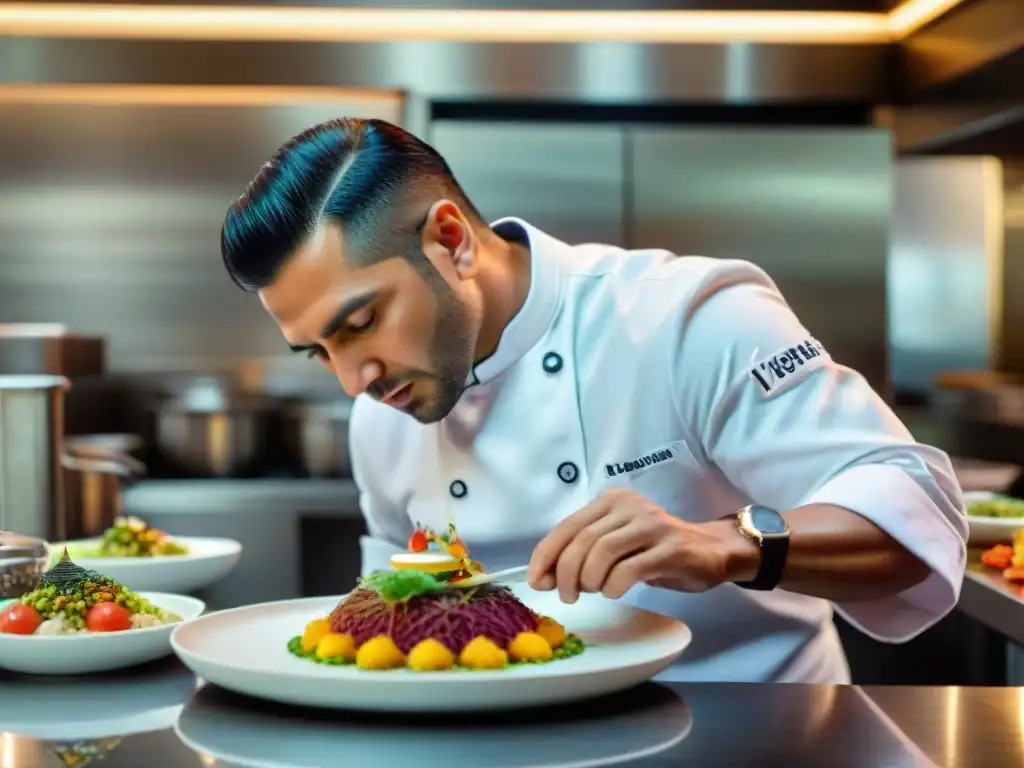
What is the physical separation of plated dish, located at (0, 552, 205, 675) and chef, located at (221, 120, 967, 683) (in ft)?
1.25

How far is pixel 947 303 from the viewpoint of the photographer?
14.5ft

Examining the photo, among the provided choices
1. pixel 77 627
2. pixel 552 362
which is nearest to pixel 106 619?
pixel 77 627

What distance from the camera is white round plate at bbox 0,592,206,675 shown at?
127 cm

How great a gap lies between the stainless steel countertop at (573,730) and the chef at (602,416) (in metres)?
0.16

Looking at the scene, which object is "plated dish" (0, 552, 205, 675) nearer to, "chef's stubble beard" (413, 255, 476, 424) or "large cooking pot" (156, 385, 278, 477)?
"chef's stubble beard" (413, 255, 476, 424)

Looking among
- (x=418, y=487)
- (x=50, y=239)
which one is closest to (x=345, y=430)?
(x=50, y=239)

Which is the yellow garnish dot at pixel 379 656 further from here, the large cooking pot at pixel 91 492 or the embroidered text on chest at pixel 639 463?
the large cooking pot at pixel 91 492

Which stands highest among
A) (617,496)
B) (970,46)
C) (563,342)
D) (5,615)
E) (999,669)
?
(970,46)

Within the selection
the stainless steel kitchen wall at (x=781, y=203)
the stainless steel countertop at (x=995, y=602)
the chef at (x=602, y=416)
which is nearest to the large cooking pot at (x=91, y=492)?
the chef at (x=602, y=416)

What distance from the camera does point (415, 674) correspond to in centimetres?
113

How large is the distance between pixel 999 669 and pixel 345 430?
197 cm

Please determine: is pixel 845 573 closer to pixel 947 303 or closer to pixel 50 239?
pixel 947 303

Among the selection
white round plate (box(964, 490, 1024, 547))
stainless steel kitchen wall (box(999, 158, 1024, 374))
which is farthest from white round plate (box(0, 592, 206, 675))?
stainless steel kitchen wall (box(999, 158, 1024, 374))

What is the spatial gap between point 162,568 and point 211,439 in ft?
6.63
